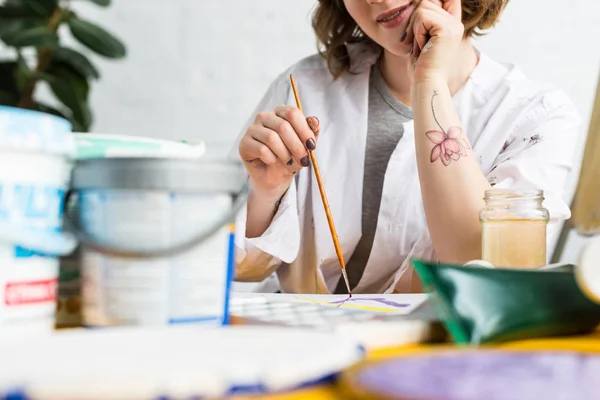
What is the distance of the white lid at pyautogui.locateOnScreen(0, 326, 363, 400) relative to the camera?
0.26 m

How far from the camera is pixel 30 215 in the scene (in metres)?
0.39

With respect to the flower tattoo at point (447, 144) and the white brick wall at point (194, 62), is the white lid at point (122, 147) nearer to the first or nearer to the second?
the flower tattoo at point (447, 144)

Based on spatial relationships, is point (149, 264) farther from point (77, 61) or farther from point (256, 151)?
point (77, 61)

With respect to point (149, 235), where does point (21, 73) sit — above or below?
above

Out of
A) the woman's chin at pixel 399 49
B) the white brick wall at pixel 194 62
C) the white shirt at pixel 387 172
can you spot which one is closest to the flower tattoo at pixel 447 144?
the white shirt at pixel 387 172

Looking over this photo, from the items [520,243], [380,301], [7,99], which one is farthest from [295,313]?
[7,99]

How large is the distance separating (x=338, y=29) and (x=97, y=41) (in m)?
0.92

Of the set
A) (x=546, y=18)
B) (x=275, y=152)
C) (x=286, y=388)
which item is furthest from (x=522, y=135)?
(x=286, y=388)

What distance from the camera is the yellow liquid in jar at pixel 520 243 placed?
0.65 metres

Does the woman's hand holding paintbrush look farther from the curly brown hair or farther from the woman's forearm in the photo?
the curly brown hair

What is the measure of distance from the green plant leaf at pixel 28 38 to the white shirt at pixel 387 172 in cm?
91

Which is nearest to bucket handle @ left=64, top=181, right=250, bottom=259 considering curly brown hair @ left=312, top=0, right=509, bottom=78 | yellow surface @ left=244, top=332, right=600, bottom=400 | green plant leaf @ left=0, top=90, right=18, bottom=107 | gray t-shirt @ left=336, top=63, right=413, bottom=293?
yellow surface @ left=244, top=332, right=600, bottom=400

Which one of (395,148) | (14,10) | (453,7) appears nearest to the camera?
(453,7)

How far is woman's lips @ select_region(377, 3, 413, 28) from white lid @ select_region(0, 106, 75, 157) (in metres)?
0.85
